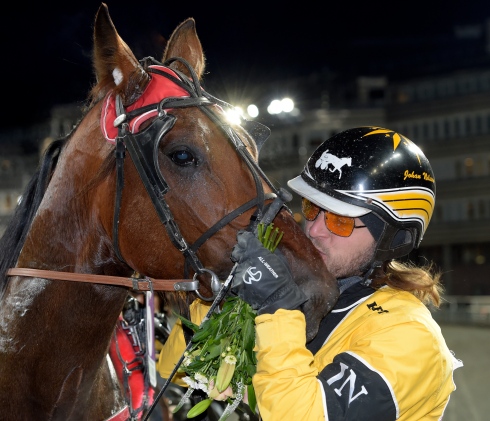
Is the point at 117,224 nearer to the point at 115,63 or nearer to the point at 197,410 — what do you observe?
the point at 115,63

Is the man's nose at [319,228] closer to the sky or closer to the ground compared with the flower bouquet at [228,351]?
closer to the sky

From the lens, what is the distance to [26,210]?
261 cm

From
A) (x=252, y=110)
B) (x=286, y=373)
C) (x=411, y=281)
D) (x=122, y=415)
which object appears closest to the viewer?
(x=286, y=373)

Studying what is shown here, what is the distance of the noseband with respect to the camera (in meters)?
2.22

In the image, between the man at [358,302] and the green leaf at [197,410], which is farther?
the green leaf at [197,410]

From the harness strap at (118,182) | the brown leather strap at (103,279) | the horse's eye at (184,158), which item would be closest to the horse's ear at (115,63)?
the harness strap at (118,182)

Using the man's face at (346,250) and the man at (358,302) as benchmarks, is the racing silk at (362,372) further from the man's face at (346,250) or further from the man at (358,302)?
the man's face at (346,250)

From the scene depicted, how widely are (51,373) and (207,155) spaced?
98cm

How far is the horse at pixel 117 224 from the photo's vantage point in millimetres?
2248

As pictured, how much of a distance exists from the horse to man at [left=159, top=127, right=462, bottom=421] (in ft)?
0.43

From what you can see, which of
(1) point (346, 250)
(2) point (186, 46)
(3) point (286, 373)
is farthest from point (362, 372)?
(2) point (186, 46)

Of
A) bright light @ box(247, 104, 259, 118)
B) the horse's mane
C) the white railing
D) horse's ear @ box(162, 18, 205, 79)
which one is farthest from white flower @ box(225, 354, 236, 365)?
the white railing

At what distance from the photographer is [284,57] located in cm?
4488

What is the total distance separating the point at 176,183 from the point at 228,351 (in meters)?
0.58
